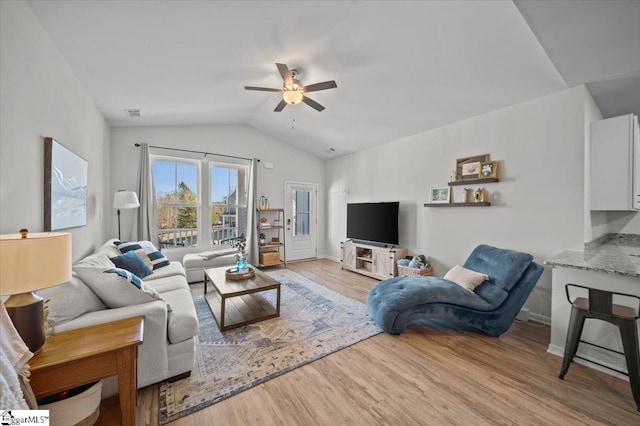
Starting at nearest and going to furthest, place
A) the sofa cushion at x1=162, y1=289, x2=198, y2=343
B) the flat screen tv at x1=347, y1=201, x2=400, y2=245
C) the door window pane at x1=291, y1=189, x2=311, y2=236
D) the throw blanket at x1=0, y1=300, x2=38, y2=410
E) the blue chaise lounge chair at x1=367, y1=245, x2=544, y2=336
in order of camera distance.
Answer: the throw blanket at x1=0, y1=300, x2=38, y2=410
the sofa cushion at x1=162, y1=289, x2=198, y2=343
the blue chaise lounge chair at x1=367, y1=245, x2=544, y2=336
the flat screen tv at x1=347, y1=201, x2=400, y2=245
the door window pane at x1=291, y1=189, x2=311, y2=236

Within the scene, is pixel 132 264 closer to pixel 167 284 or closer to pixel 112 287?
pixel 167 284

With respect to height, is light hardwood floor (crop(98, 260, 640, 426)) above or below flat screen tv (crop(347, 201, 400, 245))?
below

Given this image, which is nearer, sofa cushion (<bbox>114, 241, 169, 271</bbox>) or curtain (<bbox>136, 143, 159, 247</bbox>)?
sofa cushion (<bbox>114, 241, 169, 271</bbox>)

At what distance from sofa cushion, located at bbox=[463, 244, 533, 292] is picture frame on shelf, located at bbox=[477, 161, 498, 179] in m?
0.98

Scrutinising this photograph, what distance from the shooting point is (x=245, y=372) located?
81.4 inches

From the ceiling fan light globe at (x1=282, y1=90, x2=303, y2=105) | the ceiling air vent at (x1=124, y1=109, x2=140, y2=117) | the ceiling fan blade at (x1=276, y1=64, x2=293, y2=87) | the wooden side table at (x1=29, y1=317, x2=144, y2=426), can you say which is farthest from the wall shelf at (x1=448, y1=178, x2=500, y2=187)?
the ceiling air vent at (x1=124, y1=109, x2=140, y2=117)

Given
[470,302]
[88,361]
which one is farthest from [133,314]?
[470,302]

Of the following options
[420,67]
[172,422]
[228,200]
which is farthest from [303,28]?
[228,200]

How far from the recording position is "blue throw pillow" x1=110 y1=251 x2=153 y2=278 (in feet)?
9.77

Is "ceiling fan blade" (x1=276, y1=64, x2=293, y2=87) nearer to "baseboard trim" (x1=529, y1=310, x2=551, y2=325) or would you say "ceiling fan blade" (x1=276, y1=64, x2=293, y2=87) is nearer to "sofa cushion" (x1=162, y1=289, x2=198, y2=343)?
"sofa cushion" (x1=162, y1=289, x2=198, y2=343)

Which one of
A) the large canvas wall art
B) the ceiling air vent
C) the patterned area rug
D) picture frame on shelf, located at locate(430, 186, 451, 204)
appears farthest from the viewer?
picture frame on shelf, located at locate(430, 186, 451, 204)

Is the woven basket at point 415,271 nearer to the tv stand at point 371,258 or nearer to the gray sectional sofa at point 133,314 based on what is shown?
the tv stand at point 371,258

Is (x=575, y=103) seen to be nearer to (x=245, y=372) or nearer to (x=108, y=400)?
(x=245, y=372)

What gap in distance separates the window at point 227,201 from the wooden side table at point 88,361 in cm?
396
